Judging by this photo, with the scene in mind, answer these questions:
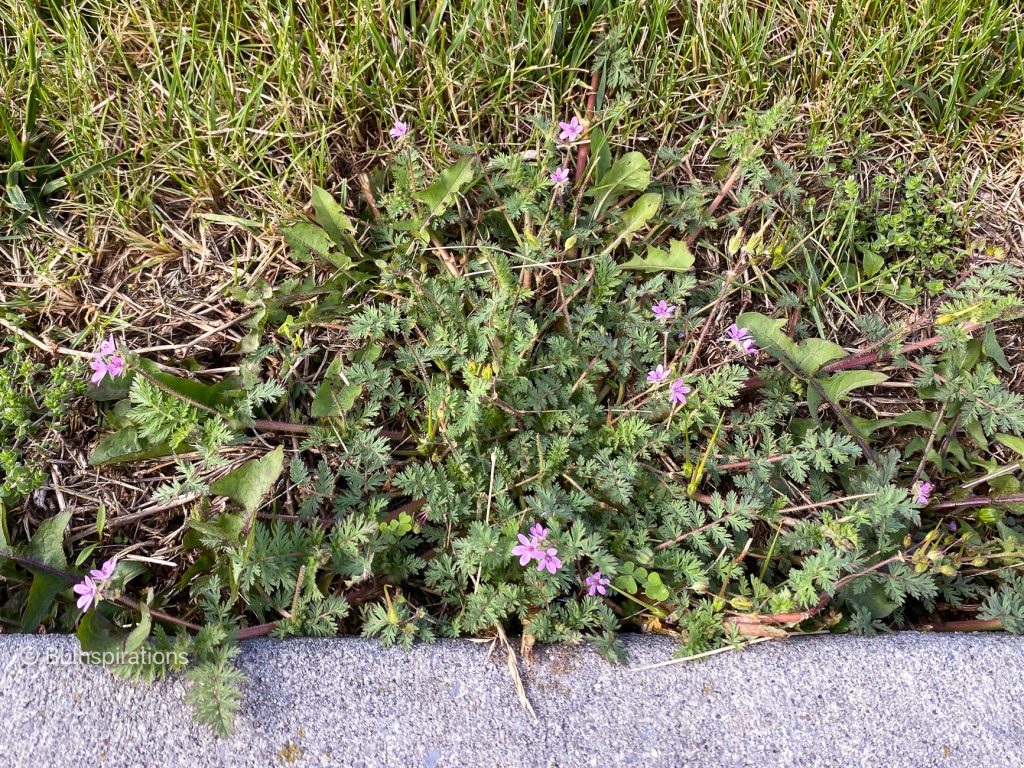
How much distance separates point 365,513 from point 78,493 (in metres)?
0.93

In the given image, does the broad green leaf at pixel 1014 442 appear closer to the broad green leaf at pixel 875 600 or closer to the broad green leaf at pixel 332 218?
the broad green leaf at pixel 875 600

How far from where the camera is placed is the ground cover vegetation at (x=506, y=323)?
6.59ft

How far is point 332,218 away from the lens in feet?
8.16

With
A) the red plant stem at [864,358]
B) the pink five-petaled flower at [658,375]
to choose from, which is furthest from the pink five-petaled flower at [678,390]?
the red plant stem at [864,358]

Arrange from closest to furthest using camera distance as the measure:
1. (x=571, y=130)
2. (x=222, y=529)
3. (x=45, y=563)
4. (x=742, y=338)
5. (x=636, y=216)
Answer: (x=222, y=529) < (x=45, y=563) < (x=742, y=338) < (x=571, y=130) < (x=636, y=216)

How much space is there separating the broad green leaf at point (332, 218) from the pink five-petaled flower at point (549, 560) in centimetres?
129

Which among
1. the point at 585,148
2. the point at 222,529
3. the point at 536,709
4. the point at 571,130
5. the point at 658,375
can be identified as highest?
the point at 571,130

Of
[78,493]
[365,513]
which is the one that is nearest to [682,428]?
[365,513]

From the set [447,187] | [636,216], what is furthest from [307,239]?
[636,216]

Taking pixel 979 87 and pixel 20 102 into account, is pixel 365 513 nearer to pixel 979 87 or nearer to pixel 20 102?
pixel 20 102

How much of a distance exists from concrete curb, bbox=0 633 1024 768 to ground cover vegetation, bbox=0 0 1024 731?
90mm

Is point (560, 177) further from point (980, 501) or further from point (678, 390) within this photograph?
point (980, 501)

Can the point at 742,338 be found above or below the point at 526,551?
above

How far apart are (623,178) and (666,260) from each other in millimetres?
343
